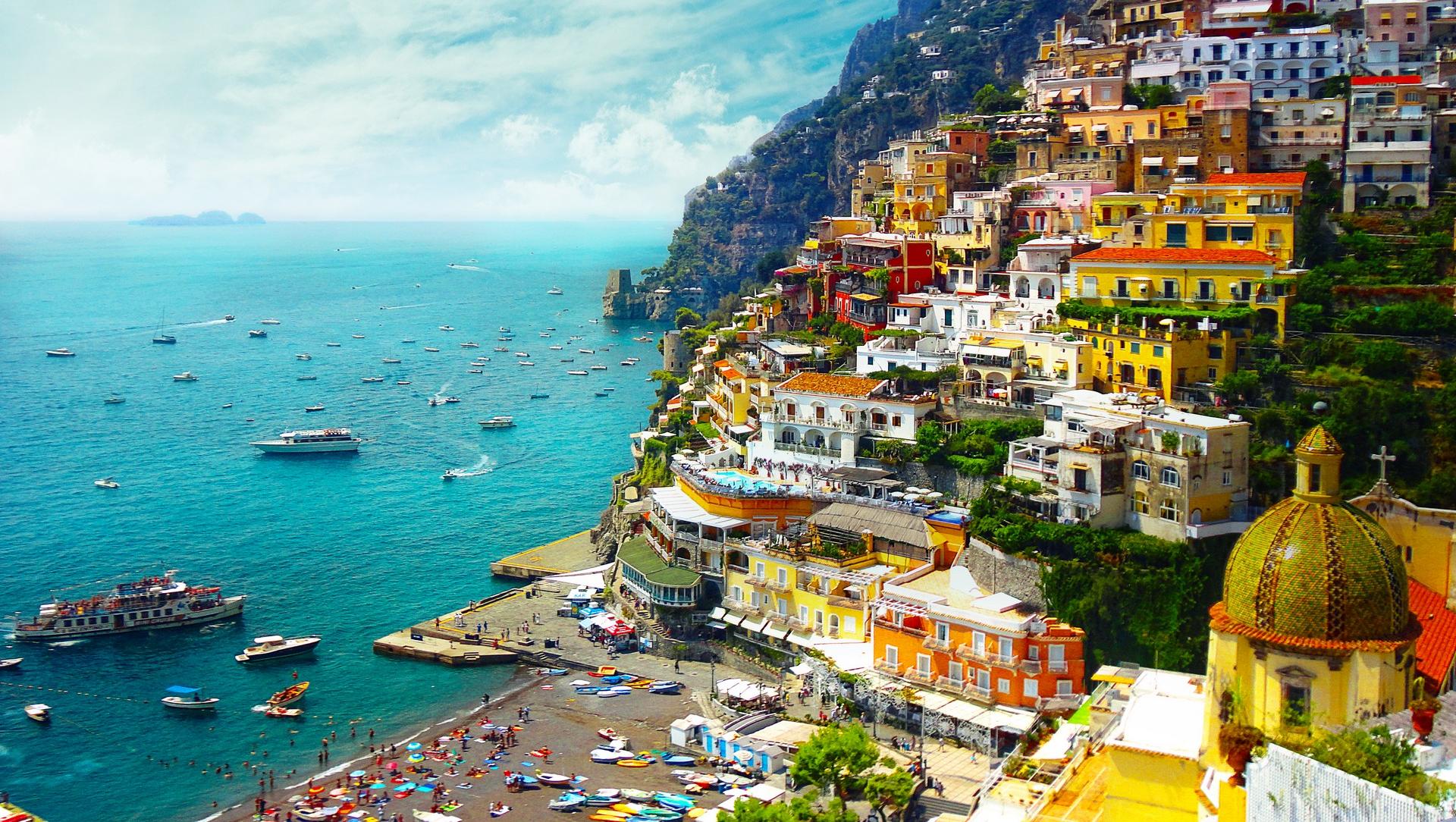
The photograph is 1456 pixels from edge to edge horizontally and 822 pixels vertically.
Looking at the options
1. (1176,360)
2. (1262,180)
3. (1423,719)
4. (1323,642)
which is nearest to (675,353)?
(1262,180)

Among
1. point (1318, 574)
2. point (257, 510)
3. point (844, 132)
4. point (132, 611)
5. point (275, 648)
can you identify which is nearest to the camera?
point (1318, 574)

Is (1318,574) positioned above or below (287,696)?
above

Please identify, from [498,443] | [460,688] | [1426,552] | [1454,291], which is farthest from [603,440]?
[1426,552]

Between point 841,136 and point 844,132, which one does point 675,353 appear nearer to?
point 844,132

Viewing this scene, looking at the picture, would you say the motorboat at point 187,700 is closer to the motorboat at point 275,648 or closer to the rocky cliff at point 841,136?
the motorboat at point 275,648

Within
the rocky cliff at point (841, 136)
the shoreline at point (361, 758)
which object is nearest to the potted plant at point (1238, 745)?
the shoreline at point (361, 758)

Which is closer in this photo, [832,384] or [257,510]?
[832,384]

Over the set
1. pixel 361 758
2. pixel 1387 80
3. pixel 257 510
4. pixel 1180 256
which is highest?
pixel 1387 80
